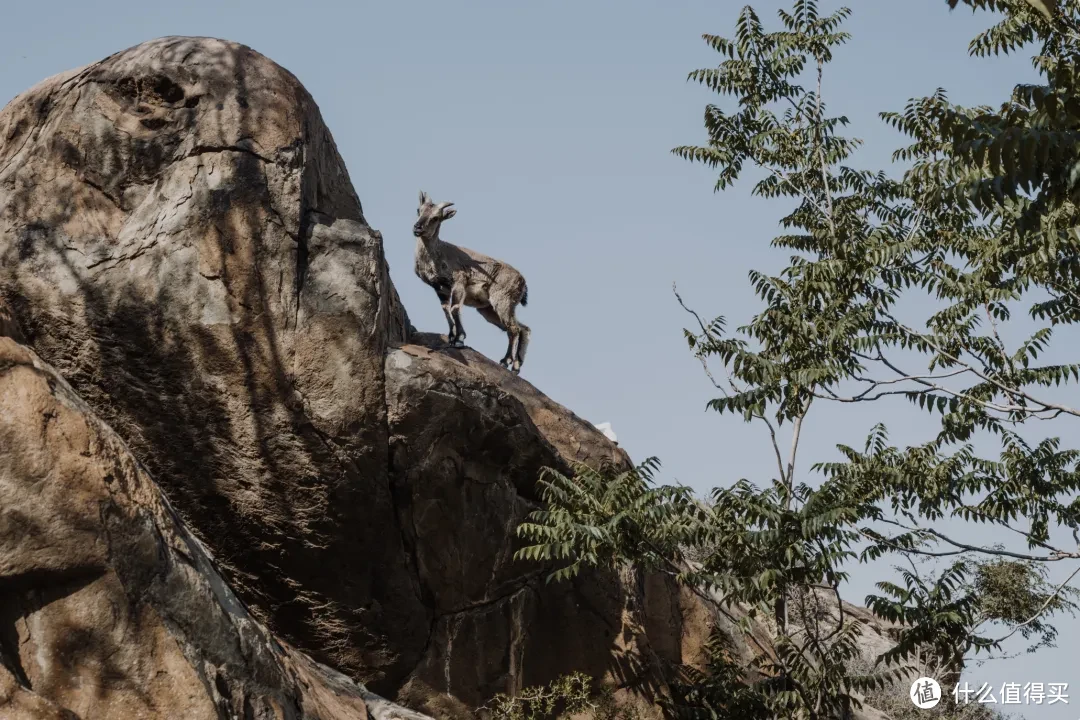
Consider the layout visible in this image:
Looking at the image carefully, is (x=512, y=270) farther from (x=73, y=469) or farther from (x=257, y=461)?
(x=73, y=469)

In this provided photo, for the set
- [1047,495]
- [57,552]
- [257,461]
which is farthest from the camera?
[1047,495]

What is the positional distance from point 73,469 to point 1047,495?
40.0 ft

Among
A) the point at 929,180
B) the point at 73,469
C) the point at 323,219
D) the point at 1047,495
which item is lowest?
the point at 73,469

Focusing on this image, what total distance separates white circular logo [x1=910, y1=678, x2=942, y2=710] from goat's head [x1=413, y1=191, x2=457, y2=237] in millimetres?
9872

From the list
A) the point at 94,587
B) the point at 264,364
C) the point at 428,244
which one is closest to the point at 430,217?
the point at 428,244

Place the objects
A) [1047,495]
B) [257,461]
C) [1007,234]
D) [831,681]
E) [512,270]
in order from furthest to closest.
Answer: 1. [512,270]
2. [1047,495]
3. [1007,234]
4. [831,681]
5. [257,461]

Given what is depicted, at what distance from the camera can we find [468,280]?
17.5 m

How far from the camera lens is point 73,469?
7.61m

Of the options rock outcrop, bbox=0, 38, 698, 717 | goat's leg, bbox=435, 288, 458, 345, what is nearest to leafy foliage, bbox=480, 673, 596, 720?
rock outcrop, bbox=0, 38, 698, 717

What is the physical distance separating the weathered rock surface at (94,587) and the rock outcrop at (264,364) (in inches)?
106

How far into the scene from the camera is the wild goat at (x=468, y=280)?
17.0 metres

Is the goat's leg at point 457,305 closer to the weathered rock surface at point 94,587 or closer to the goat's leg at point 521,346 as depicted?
the goat's leg at point 521,346

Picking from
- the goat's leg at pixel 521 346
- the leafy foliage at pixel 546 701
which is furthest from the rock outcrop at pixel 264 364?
the goat's leg at pixel 521 346

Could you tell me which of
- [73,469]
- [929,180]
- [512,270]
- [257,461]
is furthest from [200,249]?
[929,180]
